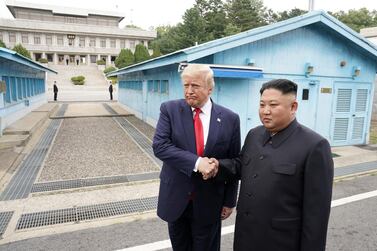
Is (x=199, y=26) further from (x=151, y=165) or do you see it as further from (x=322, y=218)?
(x=322, y=218)

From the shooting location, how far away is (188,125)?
2.27m

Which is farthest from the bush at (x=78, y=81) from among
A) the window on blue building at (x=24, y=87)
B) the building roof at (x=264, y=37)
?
the building roof at (x=264, y=37)

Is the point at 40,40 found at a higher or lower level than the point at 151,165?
higher

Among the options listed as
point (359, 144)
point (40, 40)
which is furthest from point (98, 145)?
point (40, 40)

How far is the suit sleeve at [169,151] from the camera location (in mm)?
2093

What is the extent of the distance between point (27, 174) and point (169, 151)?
205 inches

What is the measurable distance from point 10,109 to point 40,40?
52099 mm

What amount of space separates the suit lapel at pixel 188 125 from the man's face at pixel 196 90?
10cm

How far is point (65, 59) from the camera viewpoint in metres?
58.9

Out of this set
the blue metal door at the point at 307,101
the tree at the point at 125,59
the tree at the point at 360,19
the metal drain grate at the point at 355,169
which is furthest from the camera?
the tree at the point at 360,19

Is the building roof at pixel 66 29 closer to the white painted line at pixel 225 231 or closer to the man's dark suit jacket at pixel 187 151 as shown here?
the white painted line at pixel 225 231

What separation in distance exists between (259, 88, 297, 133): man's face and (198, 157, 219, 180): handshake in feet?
1.52

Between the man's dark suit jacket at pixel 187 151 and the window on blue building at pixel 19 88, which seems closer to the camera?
the man's dark suit jacket at pixel 187 151

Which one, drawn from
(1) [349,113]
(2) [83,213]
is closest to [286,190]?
(2) [83,213]
